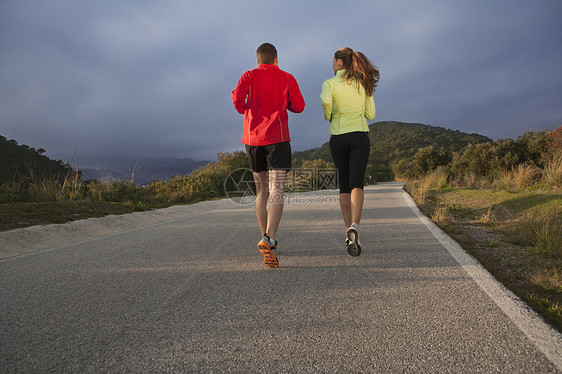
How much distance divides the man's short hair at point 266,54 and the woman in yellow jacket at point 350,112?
744 millimetres

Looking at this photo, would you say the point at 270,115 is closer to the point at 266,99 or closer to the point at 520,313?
the point at 266,99

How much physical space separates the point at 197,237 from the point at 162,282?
205 centimetres

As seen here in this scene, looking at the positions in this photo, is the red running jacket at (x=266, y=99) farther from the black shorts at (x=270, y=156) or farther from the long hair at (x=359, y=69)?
the long hair at (x=359, y=69)

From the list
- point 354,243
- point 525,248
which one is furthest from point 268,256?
point 525,248

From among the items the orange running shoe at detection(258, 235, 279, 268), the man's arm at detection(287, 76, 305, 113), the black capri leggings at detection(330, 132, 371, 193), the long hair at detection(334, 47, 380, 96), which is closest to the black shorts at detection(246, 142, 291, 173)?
the man's arm at detection(287, 76, 305, 113)

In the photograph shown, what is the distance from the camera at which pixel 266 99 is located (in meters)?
3.57

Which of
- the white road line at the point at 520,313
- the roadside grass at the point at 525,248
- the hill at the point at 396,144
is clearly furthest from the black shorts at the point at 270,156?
the hill at the point at 396,144

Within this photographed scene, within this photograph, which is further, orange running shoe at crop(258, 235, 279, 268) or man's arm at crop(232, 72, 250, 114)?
man's arm at crop(232, 72, 250, 114)

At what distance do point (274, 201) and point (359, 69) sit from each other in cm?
188

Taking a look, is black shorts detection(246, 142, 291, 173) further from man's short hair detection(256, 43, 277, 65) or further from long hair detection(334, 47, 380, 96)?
long hair detection(334, 47, 380, 96)

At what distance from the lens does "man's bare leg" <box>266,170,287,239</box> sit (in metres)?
3.47

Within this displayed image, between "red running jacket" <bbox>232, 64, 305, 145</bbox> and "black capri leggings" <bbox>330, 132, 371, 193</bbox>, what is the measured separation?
0.75 metres

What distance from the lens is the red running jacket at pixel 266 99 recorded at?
11.6 ft

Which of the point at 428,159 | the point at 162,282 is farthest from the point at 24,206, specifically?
the point at 428,159
